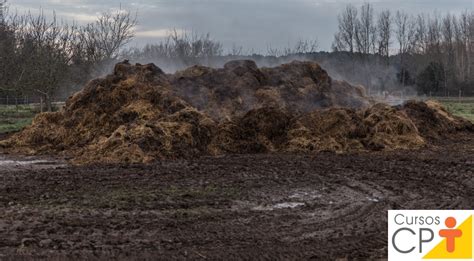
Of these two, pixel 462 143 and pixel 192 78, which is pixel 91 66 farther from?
pixel 462 143

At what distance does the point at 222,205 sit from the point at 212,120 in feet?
25.9

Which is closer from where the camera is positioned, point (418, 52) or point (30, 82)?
point (30, 82)

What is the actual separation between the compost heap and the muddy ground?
151 centimetres

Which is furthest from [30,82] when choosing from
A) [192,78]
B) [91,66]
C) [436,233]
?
[436,233]

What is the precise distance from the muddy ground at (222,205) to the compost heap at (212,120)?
151 cm

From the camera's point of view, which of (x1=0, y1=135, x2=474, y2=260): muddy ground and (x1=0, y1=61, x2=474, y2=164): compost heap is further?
(x1=0, y1=61, x2=474, y2=164): compost heap

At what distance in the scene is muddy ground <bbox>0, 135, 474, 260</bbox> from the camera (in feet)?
20.8

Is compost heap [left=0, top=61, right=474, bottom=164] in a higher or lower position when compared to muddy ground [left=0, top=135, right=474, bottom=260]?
higher

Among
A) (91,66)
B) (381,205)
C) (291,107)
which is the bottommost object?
(381,205)

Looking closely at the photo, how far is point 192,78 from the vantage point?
62.8ft

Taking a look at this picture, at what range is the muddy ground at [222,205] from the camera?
635 centimetres

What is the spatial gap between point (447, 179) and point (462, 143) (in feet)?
24.3

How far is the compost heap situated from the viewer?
1478cm

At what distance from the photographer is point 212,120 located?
1630 centimetres
